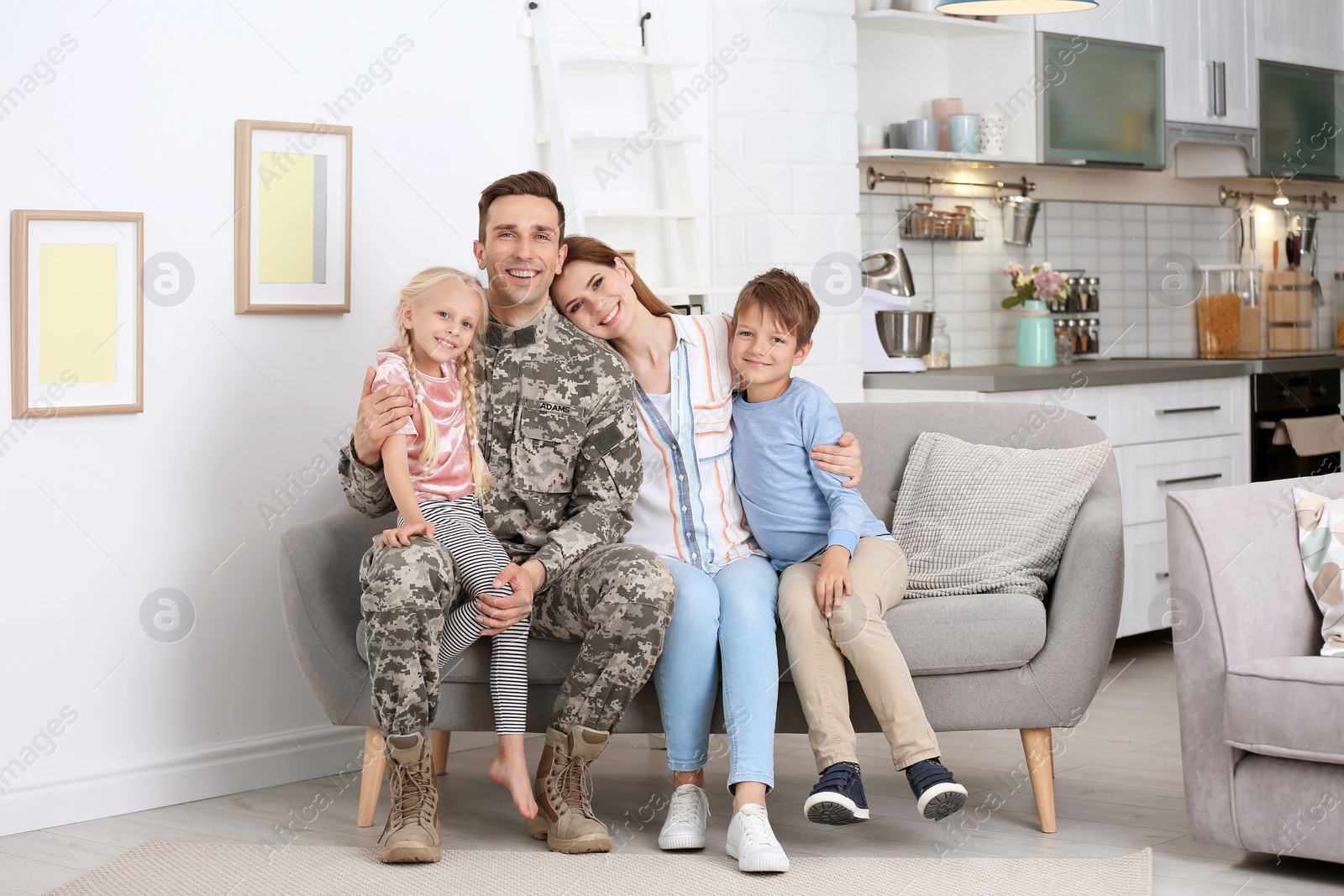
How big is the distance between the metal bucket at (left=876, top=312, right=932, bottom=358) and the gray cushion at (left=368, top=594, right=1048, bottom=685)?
176cm

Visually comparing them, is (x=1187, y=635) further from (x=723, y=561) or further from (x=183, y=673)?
(x=183, y=673)

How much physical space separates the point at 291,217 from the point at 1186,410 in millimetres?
2745

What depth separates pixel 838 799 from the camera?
2.45 m

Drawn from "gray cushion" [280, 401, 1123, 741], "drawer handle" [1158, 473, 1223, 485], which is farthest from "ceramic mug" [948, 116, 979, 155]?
"gray cushion" [280, 401, 1123, 741]

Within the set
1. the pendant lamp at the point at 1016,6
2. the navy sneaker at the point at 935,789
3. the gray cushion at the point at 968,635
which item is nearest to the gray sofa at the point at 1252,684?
the gray cushion at the point at 968,635

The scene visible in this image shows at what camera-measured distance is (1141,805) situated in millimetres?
2941

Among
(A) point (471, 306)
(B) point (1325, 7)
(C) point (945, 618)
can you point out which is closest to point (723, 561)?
(C) point (945, 618)

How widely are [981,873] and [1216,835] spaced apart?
0.39m

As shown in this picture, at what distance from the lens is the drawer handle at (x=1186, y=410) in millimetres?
4473

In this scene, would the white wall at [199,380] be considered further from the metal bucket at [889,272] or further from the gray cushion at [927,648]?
the metal bucket at [889,272]

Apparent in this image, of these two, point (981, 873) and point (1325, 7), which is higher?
point (1325, 7)

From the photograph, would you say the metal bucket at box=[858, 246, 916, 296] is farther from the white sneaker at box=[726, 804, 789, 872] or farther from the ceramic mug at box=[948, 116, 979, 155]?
the white sneaker at box=[726, 804, 789, 872]

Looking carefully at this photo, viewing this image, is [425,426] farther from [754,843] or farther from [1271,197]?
[1271,197]

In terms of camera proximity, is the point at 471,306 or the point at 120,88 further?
Answer: the point at 120,88
